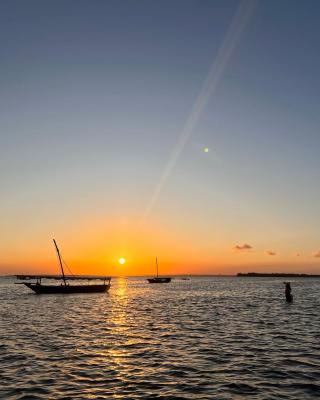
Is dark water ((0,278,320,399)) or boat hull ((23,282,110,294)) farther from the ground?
boat hull ((23,282,110,294))

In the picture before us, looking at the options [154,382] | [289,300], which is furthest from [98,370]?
[289,300]

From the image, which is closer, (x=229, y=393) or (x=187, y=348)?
(x=229, y=393)

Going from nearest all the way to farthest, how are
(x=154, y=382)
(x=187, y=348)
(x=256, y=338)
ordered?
(x=154, y=382)
(x=187, y=348)
(x=256, y=338)

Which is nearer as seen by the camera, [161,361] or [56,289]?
[161,361]

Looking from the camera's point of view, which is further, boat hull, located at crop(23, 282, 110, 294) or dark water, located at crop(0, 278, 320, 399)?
boat hull, located at crop(23, 282, 110, 294)

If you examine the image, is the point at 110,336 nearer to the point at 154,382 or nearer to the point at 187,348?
the point at 187,348

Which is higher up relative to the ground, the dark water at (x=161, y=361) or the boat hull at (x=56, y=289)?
the boat hull at (x=56, y=289)

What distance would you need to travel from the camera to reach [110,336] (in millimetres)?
34375

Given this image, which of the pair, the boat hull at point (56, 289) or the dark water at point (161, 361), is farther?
the boat hull at point (56, 289)

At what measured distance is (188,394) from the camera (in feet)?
58.1

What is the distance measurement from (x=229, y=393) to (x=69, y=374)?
8.21 m

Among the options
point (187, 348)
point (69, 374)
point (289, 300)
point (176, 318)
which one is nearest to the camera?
point (69, 374)

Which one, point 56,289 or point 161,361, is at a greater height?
point 56,289

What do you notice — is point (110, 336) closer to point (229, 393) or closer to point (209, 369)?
point (209, 369)
